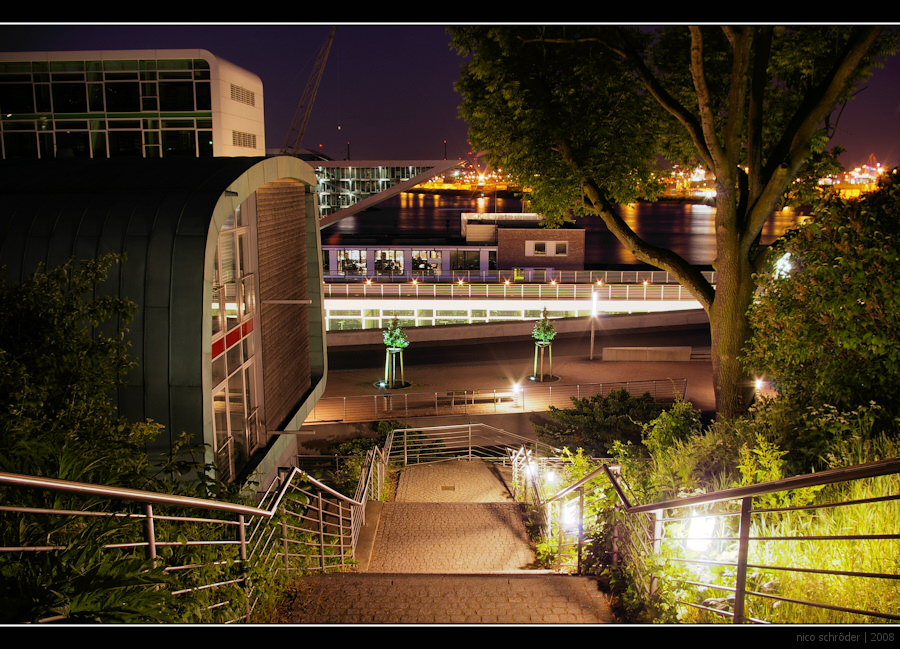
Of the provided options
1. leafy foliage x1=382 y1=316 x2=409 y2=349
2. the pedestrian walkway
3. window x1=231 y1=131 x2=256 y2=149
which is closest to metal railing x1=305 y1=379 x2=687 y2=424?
leafy foliage x1=382 y1=316 x2=409 y2=349

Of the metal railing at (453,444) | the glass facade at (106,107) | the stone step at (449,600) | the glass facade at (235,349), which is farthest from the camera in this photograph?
the glass facade at (106,107)

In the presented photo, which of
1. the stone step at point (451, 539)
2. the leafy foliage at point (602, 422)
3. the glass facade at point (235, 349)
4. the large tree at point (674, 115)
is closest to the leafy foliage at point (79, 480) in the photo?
the glass facade at point (235, 349)

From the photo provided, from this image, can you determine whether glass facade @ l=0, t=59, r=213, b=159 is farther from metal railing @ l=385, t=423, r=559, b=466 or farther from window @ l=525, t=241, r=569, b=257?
metal railing @ l=385, t=423, r=559, b=466

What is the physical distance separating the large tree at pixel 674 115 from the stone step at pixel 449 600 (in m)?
6.18

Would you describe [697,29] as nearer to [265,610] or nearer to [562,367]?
[265,610]

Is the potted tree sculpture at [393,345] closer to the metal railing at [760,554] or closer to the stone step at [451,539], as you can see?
the stone step at [451,539]

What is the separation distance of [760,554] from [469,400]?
47.8 ft

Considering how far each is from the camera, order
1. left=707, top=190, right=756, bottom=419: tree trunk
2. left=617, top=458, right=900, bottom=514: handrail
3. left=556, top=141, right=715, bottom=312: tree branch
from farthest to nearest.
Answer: left=556, top=141, right=715, bottom=312: tree branch
left=707, top=190, right=756, bottom=419: tree trunk
left=617, top=458, right=900, bottom=514: handrail

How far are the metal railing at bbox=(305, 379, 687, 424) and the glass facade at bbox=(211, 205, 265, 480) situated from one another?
20.9 feet

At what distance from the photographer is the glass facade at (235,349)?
9.54 m

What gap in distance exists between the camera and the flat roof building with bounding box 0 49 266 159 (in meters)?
29.3

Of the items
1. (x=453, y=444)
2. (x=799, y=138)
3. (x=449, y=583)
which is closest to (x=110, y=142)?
(x=453, y=444)

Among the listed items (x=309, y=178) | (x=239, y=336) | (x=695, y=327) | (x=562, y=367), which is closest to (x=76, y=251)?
(x=239, y=336)

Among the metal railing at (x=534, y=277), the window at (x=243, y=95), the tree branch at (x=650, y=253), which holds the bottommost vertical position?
the metal railing at (x=534, y=277)
